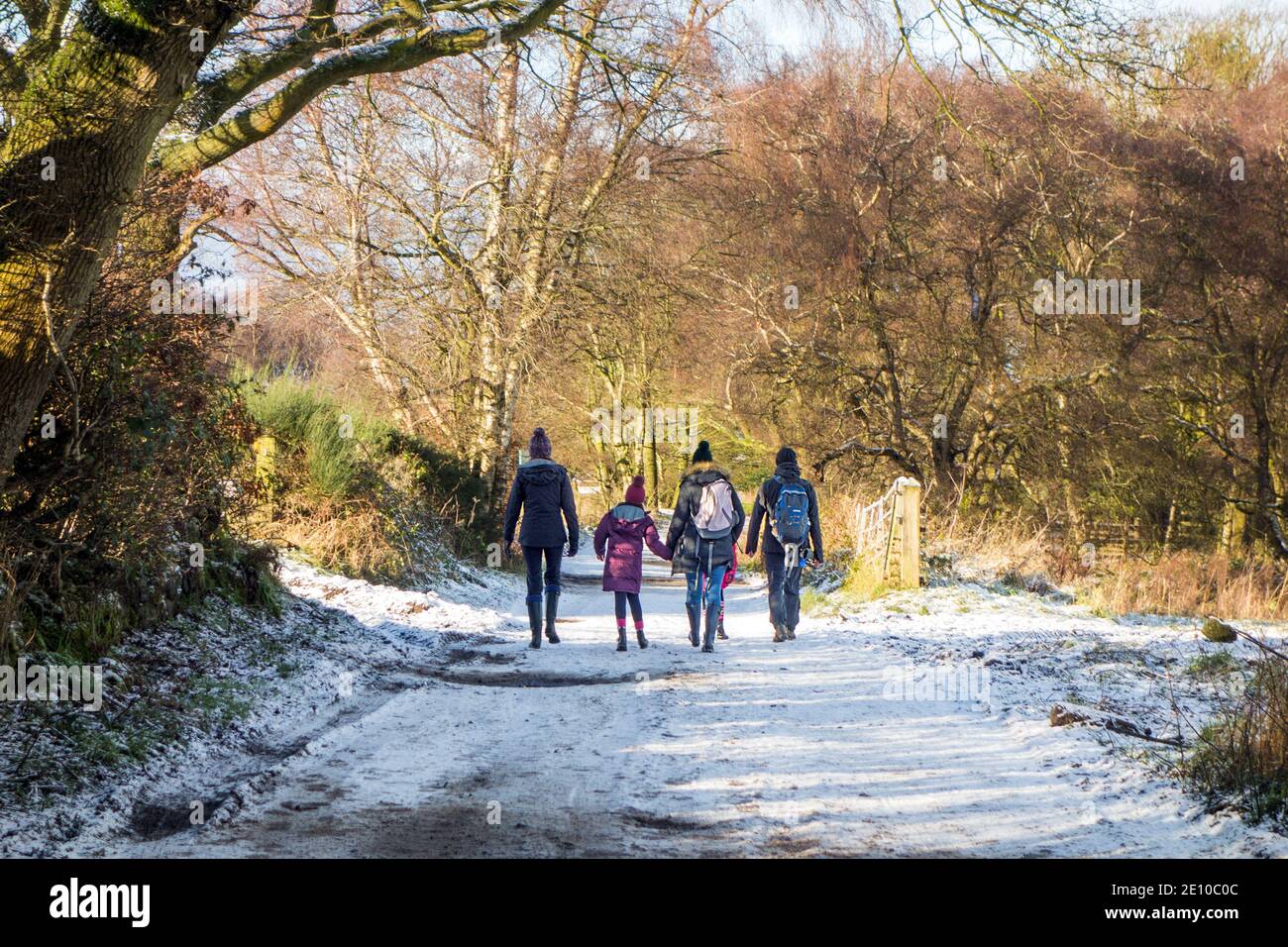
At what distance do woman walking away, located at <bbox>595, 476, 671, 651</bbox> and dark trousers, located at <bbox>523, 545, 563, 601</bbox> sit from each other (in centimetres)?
47

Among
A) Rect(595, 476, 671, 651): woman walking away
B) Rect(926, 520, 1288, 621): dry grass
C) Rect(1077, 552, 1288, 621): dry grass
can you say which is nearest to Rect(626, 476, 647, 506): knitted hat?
Rect(595, 476, 671, 651): woman walking away

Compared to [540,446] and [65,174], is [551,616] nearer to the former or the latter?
[540,446]

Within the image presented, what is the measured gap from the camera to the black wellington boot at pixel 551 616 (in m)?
11.8

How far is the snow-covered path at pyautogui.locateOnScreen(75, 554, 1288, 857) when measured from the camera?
4914 millimetres

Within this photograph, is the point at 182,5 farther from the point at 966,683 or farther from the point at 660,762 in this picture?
the point at 966,683

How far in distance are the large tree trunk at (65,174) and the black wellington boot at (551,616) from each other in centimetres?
668

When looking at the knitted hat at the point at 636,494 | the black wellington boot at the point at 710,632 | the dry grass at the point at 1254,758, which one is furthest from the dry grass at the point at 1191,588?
the dry grass at the point at 1254,758

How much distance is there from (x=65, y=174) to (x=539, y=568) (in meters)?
6.95

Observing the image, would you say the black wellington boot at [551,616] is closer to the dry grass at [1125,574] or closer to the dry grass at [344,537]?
the dry grass at [344,537]

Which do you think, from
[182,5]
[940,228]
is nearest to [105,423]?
[182,5]

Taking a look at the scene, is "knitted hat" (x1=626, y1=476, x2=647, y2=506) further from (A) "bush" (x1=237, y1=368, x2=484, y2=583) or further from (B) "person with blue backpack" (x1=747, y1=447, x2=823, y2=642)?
(A) "bush" (x1=237, y1=368, x2=484, y2=583)

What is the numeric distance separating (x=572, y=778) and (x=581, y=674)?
3.76m

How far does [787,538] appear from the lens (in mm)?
12359

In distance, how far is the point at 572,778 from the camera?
5.97 metres
